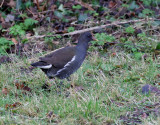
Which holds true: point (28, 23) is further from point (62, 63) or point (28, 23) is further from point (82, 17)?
point (62, 63)

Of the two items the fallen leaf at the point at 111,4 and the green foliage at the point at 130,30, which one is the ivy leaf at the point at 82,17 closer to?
the fallen leaf at the point at 111,4

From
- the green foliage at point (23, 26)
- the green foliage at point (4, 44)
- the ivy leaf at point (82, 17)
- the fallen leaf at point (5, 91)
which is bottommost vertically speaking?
the fallen leaf at point (5, 91)

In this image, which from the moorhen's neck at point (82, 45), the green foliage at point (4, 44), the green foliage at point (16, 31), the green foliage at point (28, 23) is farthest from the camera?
the green foliage at point (28, 23)

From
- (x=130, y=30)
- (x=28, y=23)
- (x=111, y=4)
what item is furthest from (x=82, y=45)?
(x=111, y=4)

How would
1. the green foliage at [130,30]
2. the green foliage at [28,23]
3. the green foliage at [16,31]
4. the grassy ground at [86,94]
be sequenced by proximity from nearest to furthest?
the grassy ground at [86,94]
the green foliage at [130,30]
the green foliage at [16,31]
the green foliage at [28,23]

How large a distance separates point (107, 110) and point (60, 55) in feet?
4.99

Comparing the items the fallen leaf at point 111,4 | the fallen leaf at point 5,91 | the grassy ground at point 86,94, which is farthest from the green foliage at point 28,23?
the fallen leaf at point 5,91

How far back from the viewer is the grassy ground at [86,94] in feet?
12.5

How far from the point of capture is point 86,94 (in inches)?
173

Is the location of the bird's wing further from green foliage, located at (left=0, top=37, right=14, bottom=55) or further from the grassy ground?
green foliage, located at (left=0, top=37, right=14, bottom=55)

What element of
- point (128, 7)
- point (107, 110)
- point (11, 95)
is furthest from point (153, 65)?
point (128, 7)

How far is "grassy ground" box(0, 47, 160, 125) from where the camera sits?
3.82m

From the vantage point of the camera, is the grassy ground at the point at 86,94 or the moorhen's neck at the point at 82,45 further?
the moorhen's neck at the point at 82,45

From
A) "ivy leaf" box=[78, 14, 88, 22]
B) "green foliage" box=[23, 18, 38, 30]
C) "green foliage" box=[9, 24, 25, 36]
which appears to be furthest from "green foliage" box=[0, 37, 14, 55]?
"ivy leaf" box=[78, 14, 88, 22]
